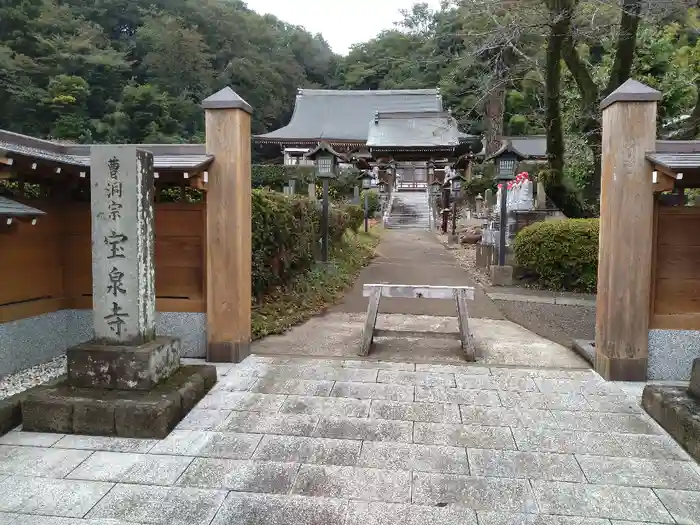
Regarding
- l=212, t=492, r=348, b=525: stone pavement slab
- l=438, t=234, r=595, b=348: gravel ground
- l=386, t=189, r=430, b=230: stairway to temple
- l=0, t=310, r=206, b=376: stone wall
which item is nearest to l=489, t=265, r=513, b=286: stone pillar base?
l=438, t=234, r=595, b=348: gravel ground

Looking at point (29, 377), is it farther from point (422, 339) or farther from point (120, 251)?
point (422, 339)

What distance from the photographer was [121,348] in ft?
12.8

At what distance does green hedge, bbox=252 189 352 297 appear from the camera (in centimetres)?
706

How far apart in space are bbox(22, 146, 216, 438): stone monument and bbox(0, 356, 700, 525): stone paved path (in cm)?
14

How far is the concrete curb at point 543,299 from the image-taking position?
28.3 feet

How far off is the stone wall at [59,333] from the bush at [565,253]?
6824 mm

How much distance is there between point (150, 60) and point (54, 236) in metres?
34.3

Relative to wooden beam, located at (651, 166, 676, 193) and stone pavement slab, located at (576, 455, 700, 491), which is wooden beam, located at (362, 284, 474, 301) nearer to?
wooden beam, located at (651, 166, 676, 193)

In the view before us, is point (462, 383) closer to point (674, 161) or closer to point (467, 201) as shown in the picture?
point (674, 161)

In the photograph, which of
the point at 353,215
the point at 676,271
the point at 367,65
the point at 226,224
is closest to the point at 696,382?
the point at 676,271

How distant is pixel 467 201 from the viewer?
25.5 metres

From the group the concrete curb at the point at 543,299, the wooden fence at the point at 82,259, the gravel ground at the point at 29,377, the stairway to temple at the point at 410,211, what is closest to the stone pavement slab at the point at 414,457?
the wooden fence at the point at 82,259

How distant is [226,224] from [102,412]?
2.29 metres

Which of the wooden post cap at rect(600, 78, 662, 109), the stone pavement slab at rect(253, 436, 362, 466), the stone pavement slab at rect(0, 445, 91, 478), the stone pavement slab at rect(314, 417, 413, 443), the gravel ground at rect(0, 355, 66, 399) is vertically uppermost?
the wooden post cap at rect(600, 78, 662, 109)
